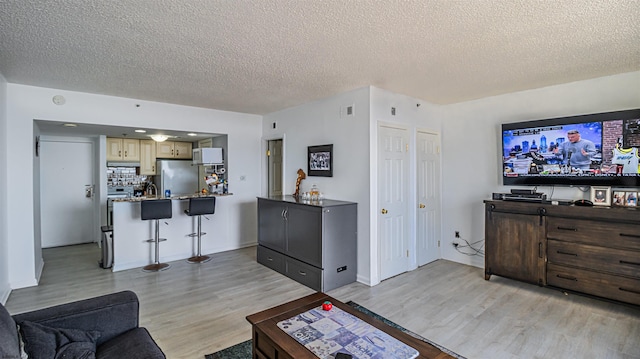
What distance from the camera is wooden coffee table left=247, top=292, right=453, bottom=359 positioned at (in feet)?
5.37

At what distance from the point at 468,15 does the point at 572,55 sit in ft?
4.94

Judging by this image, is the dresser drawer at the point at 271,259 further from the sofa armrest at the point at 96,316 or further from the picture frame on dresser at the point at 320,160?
the sofa armrest at the point at 96,316

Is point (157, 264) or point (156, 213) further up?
point (156, 213)

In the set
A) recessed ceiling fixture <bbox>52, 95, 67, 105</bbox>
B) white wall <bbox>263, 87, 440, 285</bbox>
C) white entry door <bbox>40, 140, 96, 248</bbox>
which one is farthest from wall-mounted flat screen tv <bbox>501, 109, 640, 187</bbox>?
white entry door <bbox>40, 140, 96, 248</bbox>

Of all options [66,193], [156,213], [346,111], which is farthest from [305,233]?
[66,193]

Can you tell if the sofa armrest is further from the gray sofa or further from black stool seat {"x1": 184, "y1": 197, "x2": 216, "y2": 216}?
A: black stool seat {"x1": 184, "y1": 197, "x2": 216, "y2": 216}

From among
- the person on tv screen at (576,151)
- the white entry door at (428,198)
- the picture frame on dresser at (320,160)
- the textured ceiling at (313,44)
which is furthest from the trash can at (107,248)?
the person on tv screen at (576,151)

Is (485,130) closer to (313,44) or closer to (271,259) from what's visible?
(313,44)

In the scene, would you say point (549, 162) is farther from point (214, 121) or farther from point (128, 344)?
point (214, 121)

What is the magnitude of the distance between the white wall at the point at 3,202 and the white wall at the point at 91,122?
0.29 feet

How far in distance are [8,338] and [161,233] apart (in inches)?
147

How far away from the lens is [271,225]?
454 centimetres

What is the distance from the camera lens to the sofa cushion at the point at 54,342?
148 cm

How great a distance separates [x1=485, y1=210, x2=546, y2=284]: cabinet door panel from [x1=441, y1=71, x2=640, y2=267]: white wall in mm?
619
